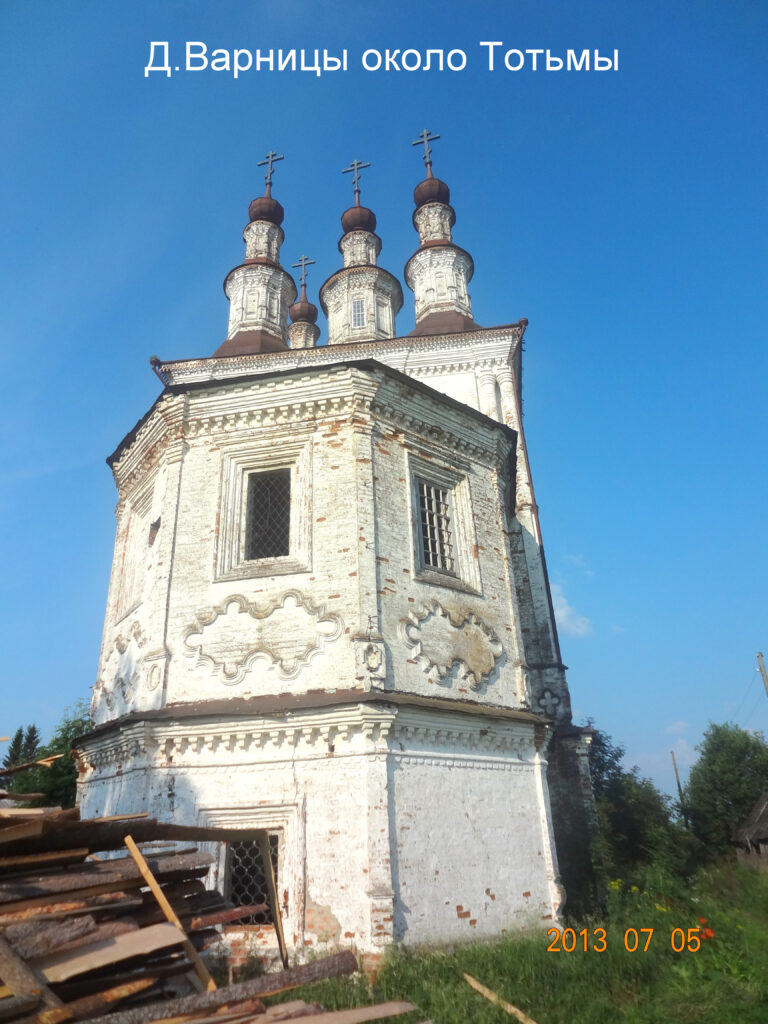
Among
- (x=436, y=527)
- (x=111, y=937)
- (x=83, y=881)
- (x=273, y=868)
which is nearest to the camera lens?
(x=111, y=937)

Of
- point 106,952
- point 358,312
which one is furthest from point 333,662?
point 358,312

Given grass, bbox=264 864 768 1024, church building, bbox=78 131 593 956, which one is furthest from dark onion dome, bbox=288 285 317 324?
grass, bbox=264 864 768 1024

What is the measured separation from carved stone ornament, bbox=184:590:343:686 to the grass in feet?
11.8

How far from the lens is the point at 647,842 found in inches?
571

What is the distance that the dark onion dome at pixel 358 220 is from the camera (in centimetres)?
2409

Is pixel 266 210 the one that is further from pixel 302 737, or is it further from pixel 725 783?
pixel 725 783

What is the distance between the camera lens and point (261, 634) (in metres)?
9.05

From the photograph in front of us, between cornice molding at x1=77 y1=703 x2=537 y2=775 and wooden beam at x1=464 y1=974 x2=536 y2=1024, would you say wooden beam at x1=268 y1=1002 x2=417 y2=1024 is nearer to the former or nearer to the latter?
wooden beam at x1=464 y1=974 x2=536 y2=1024

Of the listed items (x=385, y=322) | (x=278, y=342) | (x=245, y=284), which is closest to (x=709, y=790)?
(x=385, y=322)

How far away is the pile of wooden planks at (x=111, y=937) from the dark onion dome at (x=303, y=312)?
2498cm

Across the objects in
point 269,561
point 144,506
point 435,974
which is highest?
point 144,506

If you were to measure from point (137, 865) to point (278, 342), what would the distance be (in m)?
18.3

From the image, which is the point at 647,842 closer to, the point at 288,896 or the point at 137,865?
the point at 288,896

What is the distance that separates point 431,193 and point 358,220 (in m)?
2.79
